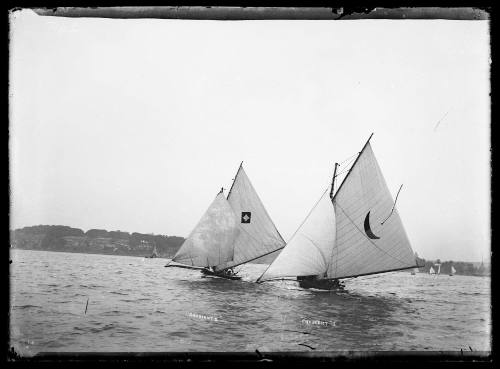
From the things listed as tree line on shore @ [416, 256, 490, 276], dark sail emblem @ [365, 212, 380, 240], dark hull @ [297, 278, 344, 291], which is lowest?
dark hull @ [297, 278, 344, 291]

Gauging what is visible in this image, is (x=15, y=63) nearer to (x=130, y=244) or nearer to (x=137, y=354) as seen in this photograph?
(x=130, y=244)

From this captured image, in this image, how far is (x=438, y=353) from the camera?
418cm

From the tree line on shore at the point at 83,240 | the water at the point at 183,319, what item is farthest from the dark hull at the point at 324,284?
the tree line on shore at the point at 83,240

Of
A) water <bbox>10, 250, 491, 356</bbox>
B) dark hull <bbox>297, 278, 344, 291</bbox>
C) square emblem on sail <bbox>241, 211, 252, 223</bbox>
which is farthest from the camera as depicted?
dark hull <bbox>297, 278, 344, 291</bbox>

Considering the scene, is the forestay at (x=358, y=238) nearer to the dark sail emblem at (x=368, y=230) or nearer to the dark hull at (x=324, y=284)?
the dark sail emblem at (x=368, y=230)

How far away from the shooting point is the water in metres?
4.10

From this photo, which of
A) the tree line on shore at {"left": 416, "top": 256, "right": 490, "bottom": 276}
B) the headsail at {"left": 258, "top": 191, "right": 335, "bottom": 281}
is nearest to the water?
the tree line on shore at {"left": 416, "top": 256, "right": 490, "bottom": 276}

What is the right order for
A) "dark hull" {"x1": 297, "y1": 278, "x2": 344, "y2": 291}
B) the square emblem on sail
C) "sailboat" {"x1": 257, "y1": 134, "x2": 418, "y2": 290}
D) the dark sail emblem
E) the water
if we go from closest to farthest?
the water < "sailboat" {"x1": 257, "y1": 134, "x2": 418, "y2": 290} < the dark sail emblem < the square emblem on sail < "dark hull" {"x1": 297, "y1": 278, "x2": 344, "y2": 291}

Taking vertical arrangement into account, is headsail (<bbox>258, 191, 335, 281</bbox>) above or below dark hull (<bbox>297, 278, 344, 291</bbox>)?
above

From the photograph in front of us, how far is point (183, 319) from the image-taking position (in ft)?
14.6

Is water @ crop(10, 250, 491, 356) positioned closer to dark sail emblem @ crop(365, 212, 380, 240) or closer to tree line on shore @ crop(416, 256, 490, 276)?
tree line on shore @ crop(416, 256, 490, 276)

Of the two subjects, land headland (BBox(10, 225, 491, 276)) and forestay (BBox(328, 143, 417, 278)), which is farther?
forestay (BBox(328, 143, 417, 278))
